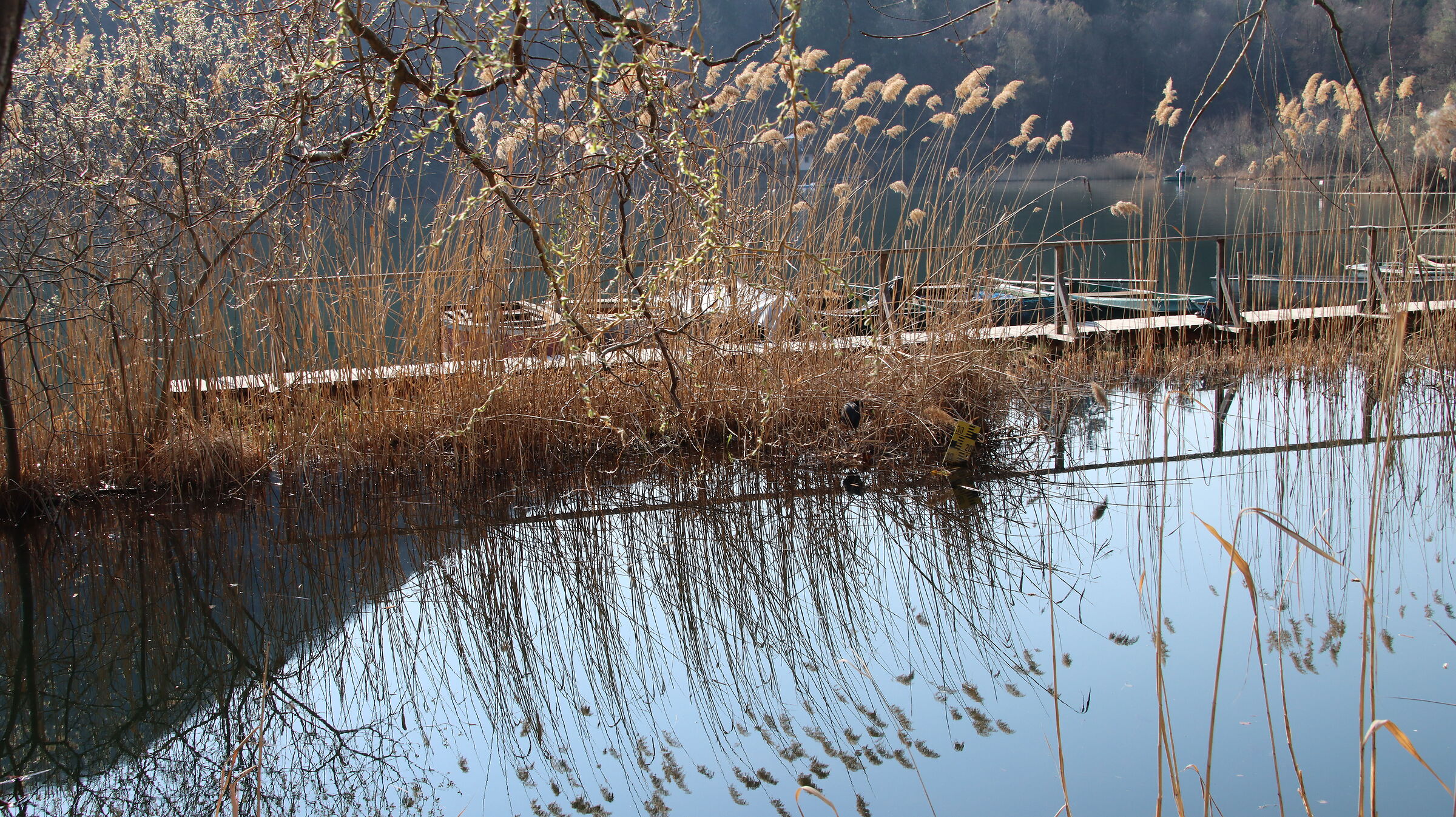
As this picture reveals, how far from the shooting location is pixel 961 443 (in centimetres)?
365

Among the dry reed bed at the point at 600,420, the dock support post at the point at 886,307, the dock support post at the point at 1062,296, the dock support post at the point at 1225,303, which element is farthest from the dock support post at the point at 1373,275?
the dock support post at the point at 886,307

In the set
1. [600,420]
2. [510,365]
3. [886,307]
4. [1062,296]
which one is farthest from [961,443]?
[1062,296]

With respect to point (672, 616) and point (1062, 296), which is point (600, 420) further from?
point (1062, 296)

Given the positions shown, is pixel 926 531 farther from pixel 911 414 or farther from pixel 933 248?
pixel 933 248

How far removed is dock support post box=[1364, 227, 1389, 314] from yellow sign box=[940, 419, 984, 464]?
2308 millimetres

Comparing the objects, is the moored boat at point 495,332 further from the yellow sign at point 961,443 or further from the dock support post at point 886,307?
the yellow sign at point 961,443

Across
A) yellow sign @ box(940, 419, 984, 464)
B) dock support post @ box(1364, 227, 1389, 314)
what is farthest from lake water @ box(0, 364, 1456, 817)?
dock support post @ box(1364, 227, 1389, 314)

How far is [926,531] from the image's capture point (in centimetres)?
298

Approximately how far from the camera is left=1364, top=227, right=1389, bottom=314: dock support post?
4.94m

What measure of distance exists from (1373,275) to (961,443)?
112 inches

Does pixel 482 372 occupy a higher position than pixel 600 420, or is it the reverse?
pixel 482 372

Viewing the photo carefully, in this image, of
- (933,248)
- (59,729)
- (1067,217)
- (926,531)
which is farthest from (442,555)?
(1067,217)

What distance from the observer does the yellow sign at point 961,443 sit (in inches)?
143

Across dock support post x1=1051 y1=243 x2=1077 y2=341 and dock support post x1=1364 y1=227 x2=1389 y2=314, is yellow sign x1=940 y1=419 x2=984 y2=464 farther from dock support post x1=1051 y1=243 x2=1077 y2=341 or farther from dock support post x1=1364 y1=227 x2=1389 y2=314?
dock support post x1=1364 y1=227 x2=1389 y2=314
